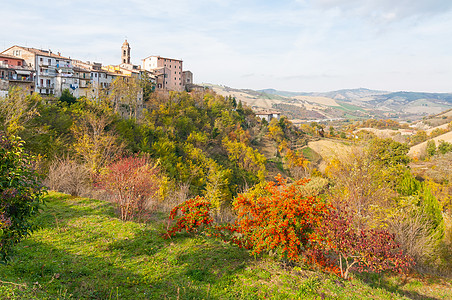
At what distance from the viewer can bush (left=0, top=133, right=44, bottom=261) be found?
5.04 metres

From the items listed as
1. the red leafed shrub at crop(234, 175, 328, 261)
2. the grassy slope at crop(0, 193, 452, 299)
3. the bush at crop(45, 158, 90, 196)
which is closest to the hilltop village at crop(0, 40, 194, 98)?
the bush at crop(45, 158, 90, 196)

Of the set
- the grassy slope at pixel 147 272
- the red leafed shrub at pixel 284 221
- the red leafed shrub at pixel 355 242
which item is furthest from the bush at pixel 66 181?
the red leafed shrub at pixel 355 242

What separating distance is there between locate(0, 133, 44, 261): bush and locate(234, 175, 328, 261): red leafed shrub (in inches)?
232

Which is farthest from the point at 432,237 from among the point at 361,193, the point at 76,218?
the point at 76,218

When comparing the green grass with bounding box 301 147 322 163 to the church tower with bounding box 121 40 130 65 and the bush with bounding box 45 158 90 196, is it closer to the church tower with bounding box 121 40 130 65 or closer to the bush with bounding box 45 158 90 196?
the church tower with bounding box 121 40 130 65

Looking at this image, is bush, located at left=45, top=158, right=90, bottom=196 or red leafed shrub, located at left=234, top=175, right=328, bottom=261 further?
bush, located at left=45, top=158, right=90, bottom=196

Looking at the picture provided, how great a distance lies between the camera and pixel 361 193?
50.7 feet

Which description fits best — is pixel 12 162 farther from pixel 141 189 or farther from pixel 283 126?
pixel 283 126

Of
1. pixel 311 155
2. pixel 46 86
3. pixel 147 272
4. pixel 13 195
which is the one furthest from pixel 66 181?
pixel 311 155

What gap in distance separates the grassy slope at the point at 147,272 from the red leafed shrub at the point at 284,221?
0.74 meters

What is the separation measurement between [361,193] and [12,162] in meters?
15.5

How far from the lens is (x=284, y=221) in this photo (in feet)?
27.7

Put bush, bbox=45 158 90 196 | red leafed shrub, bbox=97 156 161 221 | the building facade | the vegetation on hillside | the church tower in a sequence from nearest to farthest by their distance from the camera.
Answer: the vegetation on hillside
red leafed shrub, bbox=97 156 161 221
bush, bbox=45 158 90 196
the building facade
the church tower

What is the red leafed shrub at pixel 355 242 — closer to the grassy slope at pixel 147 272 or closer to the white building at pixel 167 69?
the grassy slope at pixel 147 272
